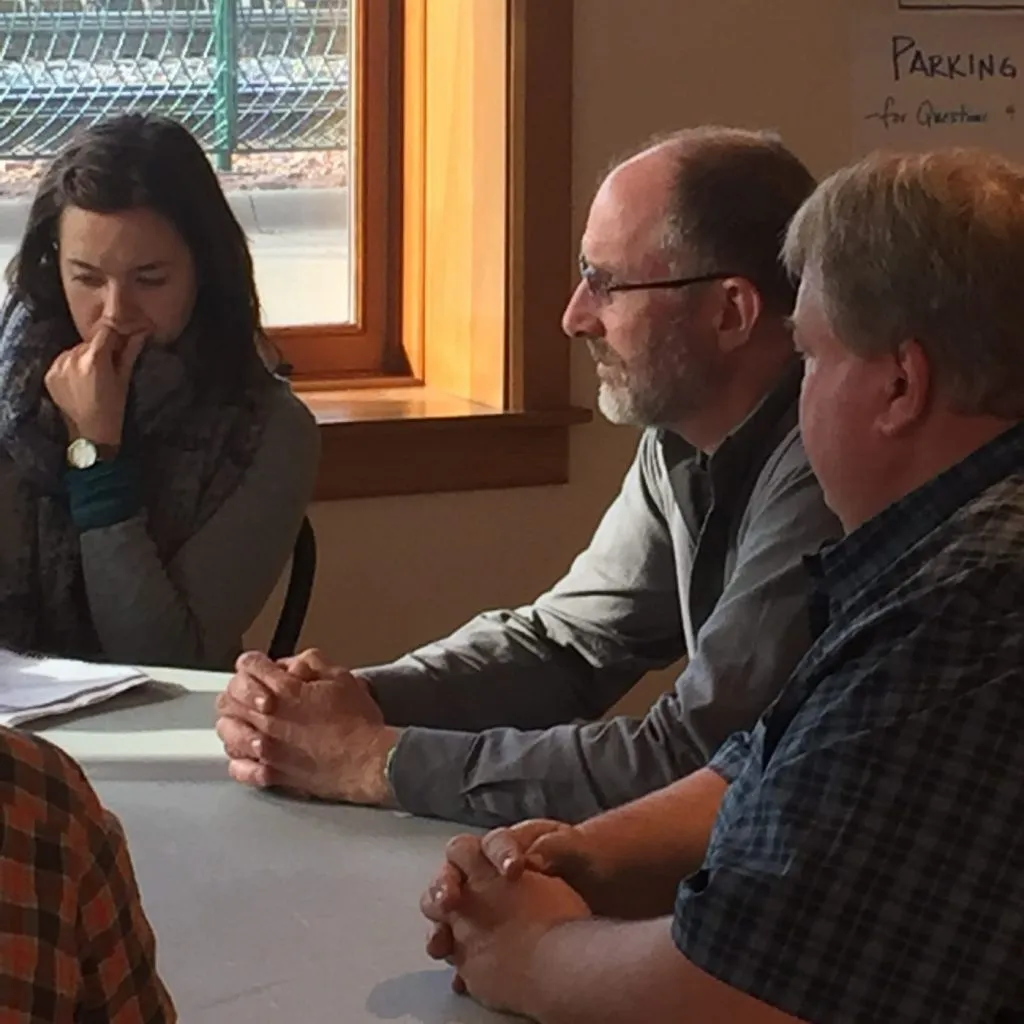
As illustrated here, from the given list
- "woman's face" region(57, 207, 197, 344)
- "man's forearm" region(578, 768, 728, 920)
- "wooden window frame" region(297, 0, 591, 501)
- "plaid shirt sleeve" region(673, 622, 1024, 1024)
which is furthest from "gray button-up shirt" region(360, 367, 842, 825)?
"wooden window frame" region(297, 0, 591, 501)

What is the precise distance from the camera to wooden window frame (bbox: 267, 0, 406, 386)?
295 cm

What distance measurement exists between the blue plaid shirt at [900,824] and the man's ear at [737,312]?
0.72 m

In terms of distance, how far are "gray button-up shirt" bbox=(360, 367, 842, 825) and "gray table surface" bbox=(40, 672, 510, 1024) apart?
82mm

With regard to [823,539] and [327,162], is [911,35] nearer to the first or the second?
[327,162]

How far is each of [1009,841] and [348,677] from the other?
2.98ft

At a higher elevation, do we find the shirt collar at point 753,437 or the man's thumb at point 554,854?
the shirt collar at point 753,437

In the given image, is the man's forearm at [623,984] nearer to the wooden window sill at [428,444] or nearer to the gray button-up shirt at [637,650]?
the gray button-up shirt at [637,650]

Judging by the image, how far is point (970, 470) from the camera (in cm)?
116

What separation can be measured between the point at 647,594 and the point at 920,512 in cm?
88

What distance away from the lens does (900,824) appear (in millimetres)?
1035

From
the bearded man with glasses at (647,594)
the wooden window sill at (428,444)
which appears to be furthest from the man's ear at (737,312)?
the wooden window sill at (428,444)

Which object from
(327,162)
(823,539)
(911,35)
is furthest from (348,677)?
(911,35)

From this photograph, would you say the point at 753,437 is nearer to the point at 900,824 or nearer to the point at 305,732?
the point at 305,732

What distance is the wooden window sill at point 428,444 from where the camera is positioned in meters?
2.77
